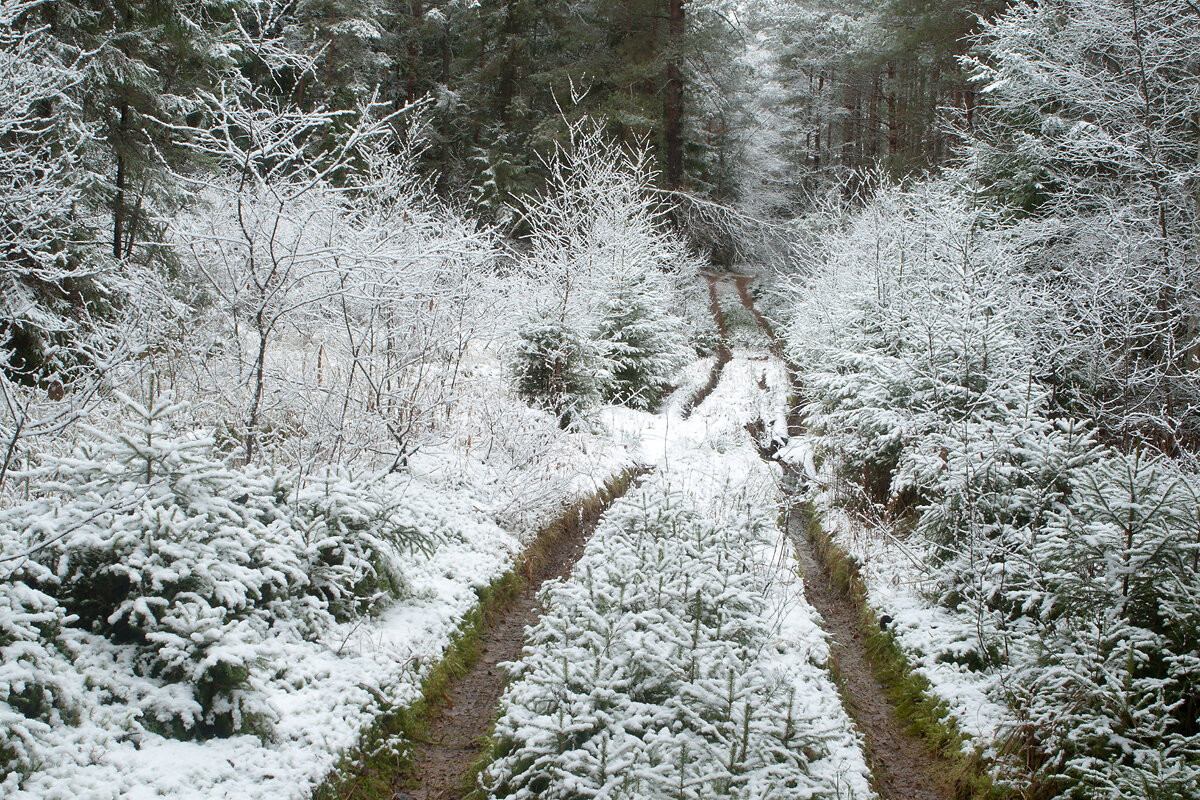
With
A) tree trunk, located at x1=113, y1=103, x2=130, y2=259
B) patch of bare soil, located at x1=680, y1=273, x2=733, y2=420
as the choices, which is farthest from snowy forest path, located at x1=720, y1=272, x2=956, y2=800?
tree trunk, located at x1=113, y1=103, x2=130, y2=259

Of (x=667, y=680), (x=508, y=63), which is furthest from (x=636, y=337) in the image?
(x=508, y=63)

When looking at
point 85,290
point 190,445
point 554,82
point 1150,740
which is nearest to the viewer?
point 1150,740

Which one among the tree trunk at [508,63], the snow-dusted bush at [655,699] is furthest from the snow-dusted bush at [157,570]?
the tree trunk at [508,63]

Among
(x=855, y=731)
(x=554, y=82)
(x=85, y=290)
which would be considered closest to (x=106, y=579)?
(x=855, y=731)

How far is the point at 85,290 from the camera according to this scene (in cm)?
764

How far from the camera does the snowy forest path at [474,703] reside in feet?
Result: 12.0

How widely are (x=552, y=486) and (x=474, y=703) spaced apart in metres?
3.37

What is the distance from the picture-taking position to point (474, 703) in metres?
4.41

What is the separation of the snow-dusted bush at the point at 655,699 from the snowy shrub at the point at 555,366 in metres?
5.70

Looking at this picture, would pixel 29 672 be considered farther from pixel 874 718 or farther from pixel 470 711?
pixel 874 718

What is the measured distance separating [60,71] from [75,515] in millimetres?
5394

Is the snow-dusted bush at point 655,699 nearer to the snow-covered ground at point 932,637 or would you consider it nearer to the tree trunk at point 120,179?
the snow-covered ground at point 932,637

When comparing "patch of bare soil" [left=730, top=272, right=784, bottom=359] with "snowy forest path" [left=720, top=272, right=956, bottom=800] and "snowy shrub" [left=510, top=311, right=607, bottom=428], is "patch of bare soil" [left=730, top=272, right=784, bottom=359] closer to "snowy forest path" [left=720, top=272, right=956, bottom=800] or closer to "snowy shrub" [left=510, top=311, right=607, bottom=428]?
"snowy shrub" [left=510, top=311, right=607, bottom=428]

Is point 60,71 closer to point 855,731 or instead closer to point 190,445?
point 190,445
